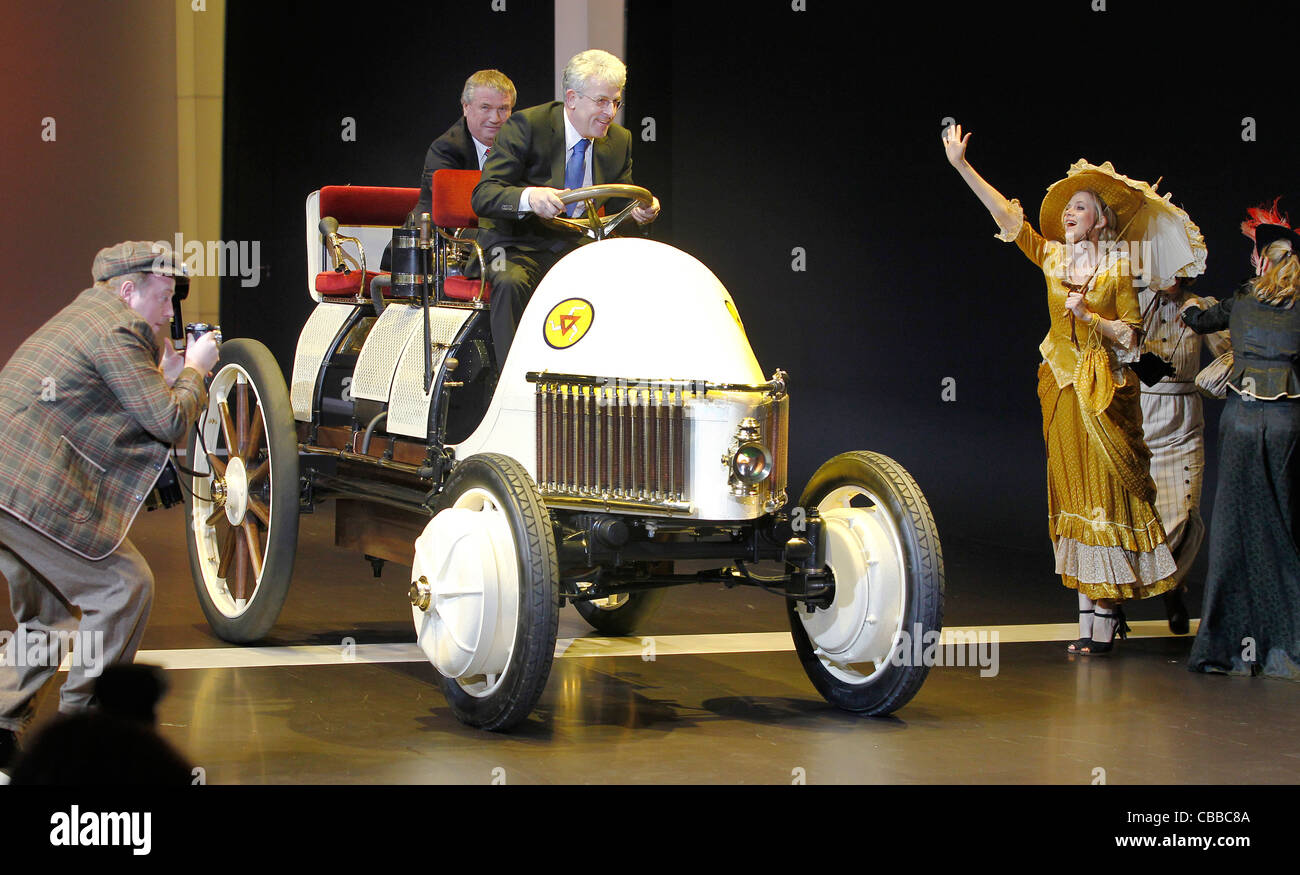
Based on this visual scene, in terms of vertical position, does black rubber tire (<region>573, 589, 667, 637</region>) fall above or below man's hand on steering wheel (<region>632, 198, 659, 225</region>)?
below

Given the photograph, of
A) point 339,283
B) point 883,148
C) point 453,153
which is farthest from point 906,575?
point 883,148

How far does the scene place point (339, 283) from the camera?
6.05 m

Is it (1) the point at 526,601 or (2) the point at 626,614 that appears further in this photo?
(2) the point at 626,614

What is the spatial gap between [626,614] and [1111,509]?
1816 mm

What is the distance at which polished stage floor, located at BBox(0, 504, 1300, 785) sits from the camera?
386 centimetres

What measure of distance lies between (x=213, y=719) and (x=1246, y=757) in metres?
2.81

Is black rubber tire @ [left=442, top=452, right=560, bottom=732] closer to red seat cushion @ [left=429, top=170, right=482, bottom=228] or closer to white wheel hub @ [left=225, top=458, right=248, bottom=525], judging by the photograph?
red seat cushion @ [left=429, top=170, right=482, bottom=228]

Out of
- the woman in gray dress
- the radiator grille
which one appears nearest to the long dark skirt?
the woman in gray dress

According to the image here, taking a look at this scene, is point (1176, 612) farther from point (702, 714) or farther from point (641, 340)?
point (641, 340)

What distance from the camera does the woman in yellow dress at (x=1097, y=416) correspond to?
5.59 meters

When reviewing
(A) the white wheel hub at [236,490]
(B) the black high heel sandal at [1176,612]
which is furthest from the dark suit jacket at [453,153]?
(B) the black high heel sandal at [1176,612]

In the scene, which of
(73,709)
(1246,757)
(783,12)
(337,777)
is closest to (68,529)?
(73,709)

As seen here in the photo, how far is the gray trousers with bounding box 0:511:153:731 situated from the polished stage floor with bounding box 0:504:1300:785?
0.31 meters

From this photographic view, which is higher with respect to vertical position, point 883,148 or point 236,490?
point 883,148
